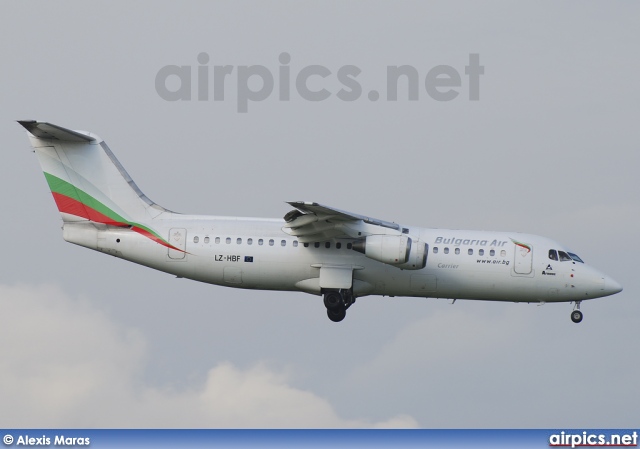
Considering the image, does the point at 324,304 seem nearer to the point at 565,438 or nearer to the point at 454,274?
the point at 454,274

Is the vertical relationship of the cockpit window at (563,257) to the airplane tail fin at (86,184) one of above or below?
below

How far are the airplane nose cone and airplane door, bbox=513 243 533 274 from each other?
2549 millimetres

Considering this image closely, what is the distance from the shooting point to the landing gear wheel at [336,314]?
4078 centimetres

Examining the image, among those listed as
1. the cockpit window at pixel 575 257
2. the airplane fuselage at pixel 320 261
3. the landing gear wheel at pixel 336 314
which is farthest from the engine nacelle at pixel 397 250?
the cockpit window at pixel 575 257

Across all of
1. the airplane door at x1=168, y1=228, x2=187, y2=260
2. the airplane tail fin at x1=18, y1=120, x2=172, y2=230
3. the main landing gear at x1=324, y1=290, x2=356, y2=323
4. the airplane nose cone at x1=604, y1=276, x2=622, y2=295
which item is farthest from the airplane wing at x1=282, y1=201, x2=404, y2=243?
the airplane nose cone at x1=604, y1=276, x2=622, y2=295

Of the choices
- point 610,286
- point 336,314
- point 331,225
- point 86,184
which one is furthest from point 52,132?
point 610,286

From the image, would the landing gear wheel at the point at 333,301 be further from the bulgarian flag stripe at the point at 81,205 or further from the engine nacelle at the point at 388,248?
the bulgarian flag stripe at the point at 81,205

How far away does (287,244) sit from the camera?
4044 cm

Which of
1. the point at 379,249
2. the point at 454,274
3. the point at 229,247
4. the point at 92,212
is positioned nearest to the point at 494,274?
the point at 454,274

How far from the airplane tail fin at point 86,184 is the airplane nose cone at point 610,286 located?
14309 millimetres

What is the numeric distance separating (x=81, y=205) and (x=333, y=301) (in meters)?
Answer: 8.50

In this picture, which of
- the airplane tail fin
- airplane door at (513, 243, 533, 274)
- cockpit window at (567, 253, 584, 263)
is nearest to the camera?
airplane door at (513, 243, 533, 274)

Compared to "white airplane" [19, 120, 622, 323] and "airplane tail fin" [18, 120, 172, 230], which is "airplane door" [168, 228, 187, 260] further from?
"airplane tail fin" [18, 120, 172, 230]

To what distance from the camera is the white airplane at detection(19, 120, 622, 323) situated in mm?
40438
